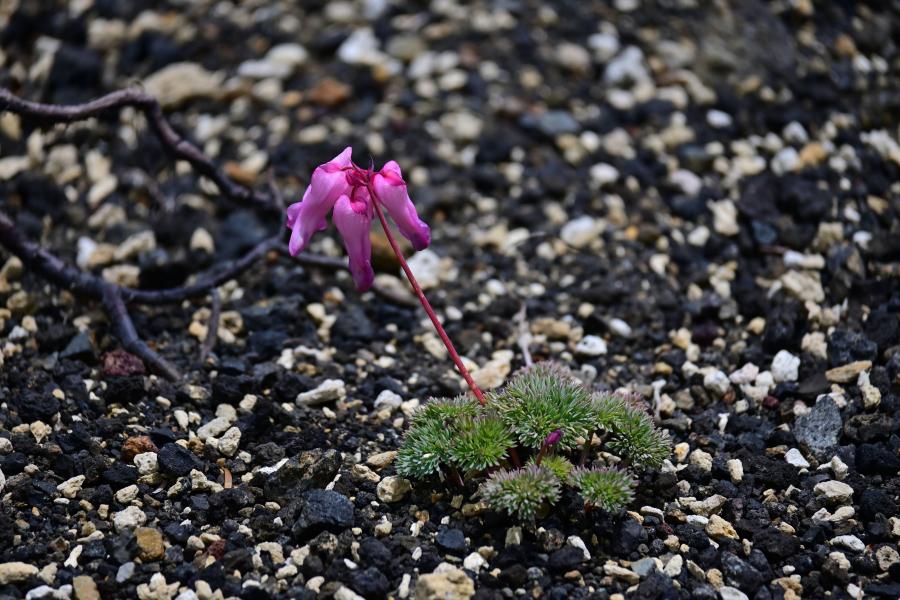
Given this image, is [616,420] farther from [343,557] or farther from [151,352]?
[151,352]

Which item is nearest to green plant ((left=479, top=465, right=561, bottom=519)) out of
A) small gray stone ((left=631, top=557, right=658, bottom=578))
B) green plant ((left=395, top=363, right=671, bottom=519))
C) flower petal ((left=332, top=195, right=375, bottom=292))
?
green plant ((left=395, top=363, right=671, bottom=519))

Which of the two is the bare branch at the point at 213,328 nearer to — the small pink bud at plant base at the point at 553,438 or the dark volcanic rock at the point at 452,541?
the dark volcanic rock at the point at 452,541

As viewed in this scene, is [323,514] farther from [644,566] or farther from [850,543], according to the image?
[850,543]

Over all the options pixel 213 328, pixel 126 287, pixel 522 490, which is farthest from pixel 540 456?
pixel 126 287

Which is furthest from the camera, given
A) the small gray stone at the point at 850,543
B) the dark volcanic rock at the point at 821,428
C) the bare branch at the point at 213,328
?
the bare branch at the point at 213,328

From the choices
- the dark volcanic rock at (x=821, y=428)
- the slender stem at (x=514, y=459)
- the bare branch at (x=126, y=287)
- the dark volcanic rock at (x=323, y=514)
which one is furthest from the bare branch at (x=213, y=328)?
the dark volcanic rock at (x=821, y=428)

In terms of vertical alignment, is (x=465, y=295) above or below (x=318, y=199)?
below

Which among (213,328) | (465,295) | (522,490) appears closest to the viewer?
(522,490)
